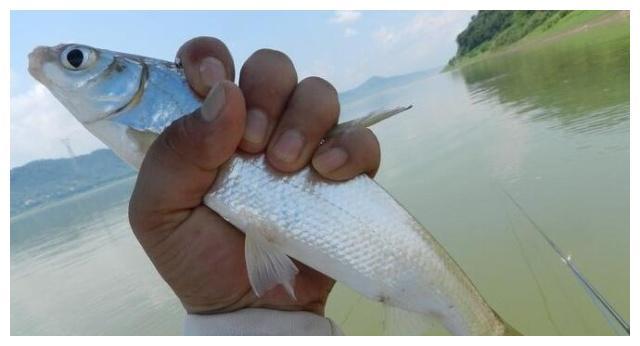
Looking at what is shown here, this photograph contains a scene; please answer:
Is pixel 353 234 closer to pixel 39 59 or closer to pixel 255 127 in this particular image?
pixel 255 127

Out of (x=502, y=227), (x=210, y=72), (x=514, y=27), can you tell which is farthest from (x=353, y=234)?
(x=514, y=27)

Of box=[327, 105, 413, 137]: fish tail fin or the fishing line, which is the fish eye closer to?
box=[327, 105, 413, 137]: fish tail fin

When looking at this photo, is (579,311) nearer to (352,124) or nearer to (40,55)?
(352,124)

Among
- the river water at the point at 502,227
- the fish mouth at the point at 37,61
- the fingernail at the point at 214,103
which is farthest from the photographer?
the river water at the point at 502,227

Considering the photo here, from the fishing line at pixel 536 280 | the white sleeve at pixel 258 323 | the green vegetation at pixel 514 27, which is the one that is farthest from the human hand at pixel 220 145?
the green vegetation at pixel 514 27

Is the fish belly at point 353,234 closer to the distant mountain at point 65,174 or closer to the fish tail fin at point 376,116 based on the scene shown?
the fish tail fin at point 376,116

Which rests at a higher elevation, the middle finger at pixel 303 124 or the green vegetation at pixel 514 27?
the middle finger at pixel 303 124
